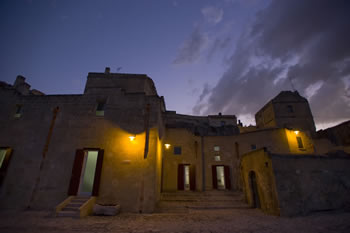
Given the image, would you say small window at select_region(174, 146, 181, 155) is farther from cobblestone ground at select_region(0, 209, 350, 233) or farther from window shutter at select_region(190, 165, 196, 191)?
cobblestone ground at select_region(0, 209, 350, 233)

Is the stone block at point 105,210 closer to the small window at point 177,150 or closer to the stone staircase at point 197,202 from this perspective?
the stone staircase at point 197,202

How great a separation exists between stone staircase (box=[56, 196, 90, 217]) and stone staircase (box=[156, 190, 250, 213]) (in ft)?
13.5

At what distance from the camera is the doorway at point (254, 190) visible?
10.0 metres

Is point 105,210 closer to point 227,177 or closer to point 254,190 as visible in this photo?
point 254,190

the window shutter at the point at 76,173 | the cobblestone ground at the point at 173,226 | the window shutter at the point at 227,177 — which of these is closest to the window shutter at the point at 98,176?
the window shutter at the point at 76,173

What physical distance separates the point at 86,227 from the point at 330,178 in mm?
12355

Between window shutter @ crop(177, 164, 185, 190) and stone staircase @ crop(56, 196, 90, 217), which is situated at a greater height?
window shutter @ crop(177, 164, 185, 190)

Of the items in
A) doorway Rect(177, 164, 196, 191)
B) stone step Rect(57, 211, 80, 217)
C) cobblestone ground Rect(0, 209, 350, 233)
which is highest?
doorway Rect(177, 164, 196, 191)

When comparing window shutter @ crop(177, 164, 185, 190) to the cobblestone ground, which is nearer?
the cobblestone ground

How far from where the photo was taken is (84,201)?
851 centimetres

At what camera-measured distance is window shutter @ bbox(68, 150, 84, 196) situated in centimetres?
905

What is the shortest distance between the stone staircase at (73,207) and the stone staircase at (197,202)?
4.11m

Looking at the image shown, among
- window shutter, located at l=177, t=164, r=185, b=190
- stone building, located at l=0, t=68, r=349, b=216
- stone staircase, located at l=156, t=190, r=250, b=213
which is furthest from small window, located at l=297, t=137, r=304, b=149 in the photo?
window shutter, located at l=177, t=164, r=185, b=190

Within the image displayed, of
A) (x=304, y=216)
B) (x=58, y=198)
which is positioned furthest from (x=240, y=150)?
(x=58, y=198)
